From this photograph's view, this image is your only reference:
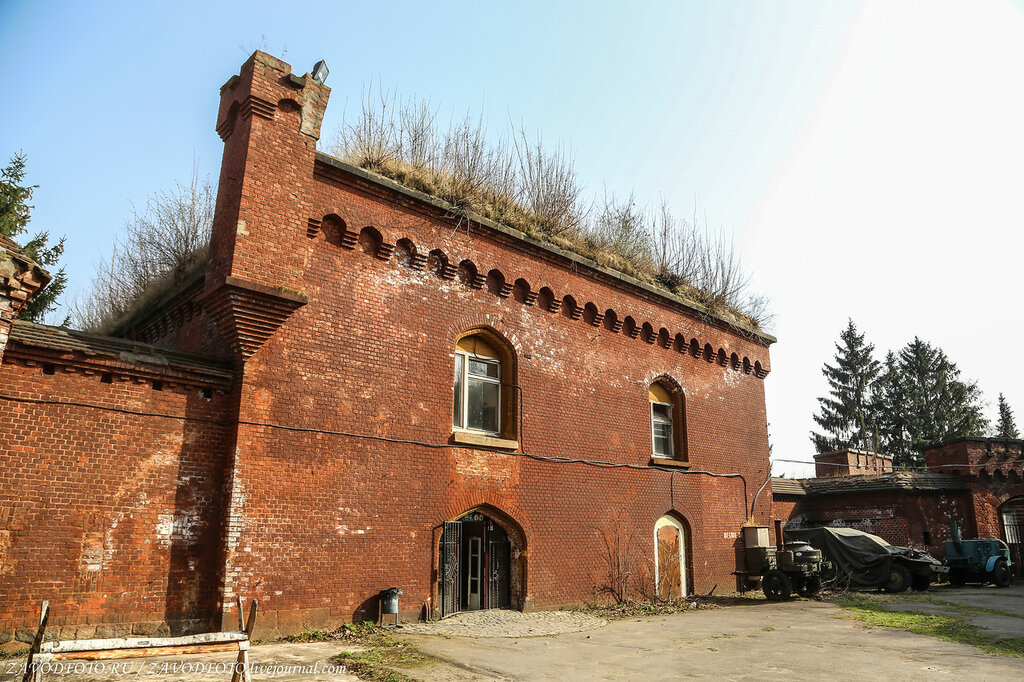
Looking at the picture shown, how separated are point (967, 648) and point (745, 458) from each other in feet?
28.9

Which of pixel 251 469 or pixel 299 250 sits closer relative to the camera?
pixel 251 469

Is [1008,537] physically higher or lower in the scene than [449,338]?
lower

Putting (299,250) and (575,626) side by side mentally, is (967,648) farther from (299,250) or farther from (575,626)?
(299,250)

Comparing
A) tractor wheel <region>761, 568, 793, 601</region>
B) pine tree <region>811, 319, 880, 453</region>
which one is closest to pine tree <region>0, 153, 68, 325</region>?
tractor wheel <region>761, 568, 793, 601</region>

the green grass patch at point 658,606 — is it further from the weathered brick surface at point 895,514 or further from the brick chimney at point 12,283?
the brick chimney at point 12,283

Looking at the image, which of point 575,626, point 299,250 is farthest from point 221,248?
point 575,626

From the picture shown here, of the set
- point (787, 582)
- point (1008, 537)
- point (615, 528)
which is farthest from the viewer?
point (1008, 537)

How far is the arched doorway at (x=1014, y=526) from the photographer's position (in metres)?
22.7

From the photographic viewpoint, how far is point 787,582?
51.4 feet

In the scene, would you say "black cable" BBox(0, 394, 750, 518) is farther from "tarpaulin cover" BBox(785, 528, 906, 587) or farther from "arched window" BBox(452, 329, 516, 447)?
"tarpaulin cover" BBox(785, 528, 906, 587)

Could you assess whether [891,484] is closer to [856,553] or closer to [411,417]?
[856,553]

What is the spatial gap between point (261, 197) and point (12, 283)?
3.40 meters

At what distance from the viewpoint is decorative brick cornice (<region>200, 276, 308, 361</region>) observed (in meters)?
9.46

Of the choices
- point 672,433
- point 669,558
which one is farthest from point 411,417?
point 672,433
